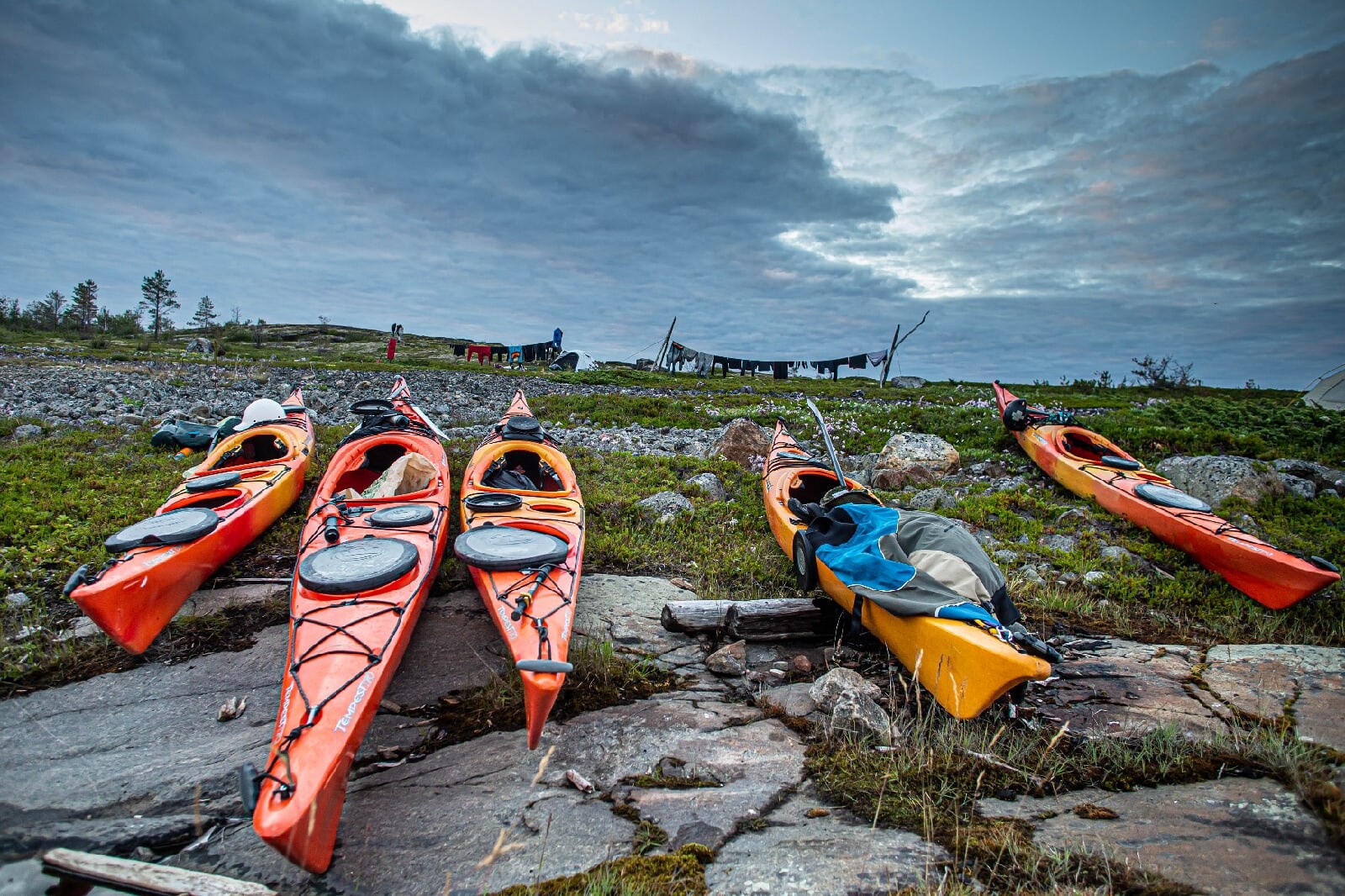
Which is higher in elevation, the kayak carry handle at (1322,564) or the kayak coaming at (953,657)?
the kayak carry handle at (1322,564)

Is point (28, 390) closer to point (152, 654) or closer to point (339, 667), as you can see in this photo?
point (152, 654)

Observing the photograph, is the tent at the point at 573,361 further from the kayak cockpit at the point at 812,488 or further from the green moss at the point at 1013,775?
the green moss at the point at 1013,775

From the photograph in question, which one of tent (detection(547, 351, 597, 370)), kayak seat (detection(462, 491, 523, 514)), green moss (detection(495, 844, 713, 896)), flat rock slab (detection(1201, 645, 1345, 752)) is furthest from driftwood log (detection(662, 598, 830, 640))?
tent (detection(547, 351, 597, 370))

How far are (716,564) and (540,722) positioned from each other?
337 cm

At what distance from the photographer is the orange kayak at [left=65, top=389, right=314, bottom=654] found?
12.7 feet

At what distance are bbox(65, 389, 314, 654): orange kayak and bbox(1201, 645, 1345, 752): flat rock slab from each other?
6.65 metres

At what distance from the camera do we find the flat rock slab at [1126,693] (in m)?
3.41

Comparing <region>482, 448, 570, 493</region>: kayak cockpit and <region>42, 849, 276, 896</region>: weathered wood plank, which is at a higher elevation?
<region>482, 448, 570, 493</region>: kayak cockpit

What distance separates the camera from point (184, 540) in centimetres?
460

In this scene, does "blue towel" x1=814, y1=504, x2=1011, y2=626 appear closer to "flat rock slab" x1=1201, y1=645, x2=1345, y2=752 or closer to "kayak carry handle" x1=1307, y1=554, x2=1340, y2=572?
"flat rock slab" x1=1201, y1=645, x2=1345, y2=752

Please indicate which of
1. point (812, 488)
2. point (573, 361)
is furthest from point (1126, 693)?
point (573, 361)

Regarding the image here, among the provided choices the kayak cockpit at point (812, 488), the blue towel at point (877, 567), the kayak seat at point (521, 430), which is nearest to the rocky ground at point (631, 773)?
the blue towel at point (877, 567)

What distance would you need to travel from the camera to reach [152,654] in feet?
14.0

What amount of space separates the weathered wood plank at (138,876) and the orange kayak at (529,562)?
3.95 ft
